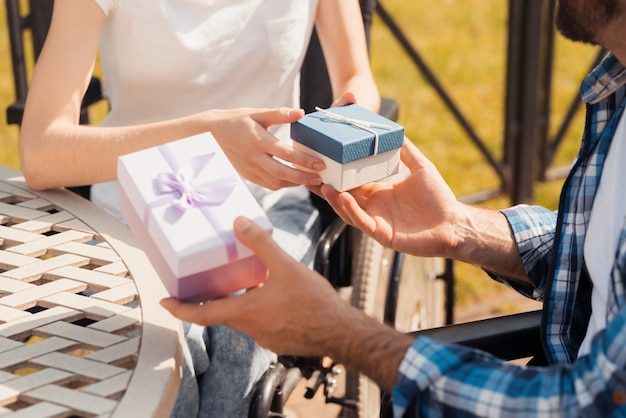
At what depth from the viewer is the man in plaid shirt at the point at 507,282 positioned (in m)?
1.14

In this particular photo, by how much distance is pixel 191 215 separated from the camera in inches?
46.8

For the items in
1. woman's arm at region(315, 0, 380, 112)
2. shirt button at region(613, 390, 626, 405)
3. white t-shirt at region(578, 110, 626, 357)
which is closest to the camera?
shirt button at region(613, 390, 626, 405)

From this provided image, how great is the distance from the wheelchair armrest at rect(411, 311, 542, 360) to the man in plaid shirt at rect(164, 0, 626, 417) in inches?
1.5

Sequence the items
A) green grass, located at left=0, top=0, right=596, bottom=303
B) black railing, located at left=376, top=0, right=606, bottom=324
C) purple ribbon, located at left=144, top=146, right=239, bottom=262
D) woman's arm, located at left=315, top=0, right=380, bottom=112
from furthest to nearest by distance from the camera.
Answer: green grass, located at left=0, top=0, right=596, bottom=303
black railing, located at left=376, top=0, right=606, bottom=324
woman's arm, located at left=315, top=0, right=380, bottom=112
purple ribbon, located at left=144, top=146, right=239, bottom=262

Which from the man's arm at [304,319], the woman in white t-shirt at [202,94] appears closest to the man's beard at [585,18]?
the woman in white t-shirt at [202,94]

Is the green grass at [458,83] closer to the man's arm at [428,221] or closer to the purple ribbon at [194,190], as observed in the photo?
the man's arm at [428,221]

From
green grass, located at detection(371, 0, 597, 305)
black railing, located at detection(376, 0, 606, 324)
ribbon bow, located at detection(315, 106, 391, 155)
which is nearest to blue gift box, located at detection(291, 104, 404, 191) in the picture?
ribbon bow, located at detection(315, 106, 391, 155)

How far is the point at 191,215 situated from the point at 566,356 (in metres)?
0.68

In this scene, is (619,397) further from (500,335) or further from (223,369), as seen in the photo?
(223,369)

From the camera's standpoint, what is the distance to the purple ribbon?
3.88ft

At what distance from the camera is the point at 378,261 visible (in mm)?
2141

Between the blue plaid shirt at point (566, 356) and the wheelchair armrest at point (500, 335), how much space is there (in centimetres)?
4

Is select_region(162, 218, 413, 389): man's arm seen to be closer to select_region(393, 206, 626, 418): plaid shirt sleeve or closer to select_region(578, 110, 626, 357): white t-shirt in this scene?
select_region(393, 206, 626, 418): plaid shirt sleeve

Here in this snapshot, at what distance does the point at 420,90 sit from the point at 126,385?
352cm
